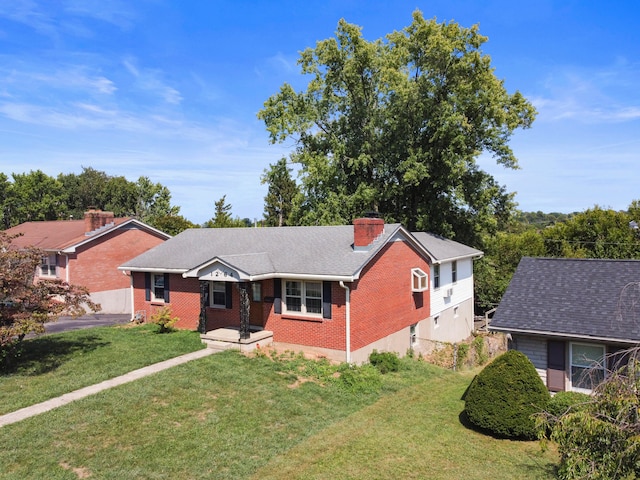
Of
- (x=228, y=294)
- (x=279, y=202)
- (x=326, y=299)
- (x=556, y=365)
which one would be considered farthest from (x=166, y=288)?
(x=279, y=202)

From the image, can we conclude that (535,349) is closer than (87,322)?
Yes

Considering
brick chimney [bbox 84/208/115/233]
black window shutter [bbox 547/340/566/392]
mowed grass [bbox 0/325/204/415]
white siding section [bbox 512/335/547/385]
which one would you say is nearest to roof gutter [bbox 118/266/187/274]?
mowed grass [bbox 0/325/204/415]

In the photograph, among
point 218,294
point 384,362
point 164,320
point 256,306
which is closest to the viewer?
point 384,362

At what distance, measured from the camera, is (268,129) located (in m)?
35.0

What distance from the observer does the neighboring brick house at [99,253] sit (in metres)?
28.1

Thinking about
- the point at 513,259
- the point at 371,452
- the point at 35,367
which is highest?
the point at 513,259

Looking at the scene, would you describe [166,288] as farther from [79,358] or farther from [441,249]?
[441,249]

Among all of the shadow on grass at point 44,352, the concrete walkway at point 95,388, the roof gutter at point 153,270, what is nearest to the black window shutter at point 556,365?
the concrete walkway at point 95,388

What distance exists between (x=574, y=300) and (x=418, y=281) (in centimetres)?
766

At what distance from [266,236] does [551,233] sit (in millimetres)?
26163

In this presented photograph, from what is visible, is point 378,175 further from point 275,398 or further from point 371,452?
point 371,452

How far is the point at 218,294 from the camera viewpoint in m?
19.8

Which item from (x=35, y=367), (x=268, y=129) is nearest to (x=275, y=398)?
(x=35, y=367)

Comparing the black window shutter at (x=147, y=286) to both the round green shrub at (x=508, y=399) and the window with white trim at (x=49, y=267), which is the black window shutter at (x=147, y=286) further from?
the round green shrub at (x=508, y=399)
